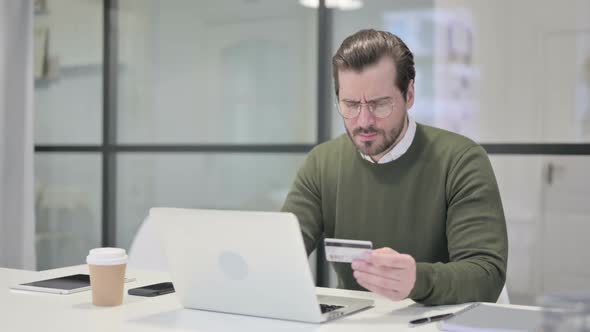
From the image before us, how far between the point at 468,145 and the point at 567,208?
90cm

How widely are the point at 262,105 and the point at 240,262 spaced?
199 cm

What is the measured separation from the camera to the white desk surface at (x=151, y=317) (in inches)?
52.9

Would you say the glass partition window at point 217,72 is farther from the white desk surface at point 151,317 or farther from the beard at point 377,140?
the white desk surface at point 151,317

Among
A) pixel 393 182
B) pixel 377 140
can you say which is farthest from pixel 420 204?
pixel 377 140

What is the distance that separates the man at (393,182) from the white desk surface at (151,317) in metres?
0.30

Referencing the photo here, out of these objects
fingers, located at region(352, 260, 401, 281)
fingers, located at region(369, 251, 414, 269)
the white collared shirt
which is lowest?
fingers, located at region(352, 260, 401, 281)

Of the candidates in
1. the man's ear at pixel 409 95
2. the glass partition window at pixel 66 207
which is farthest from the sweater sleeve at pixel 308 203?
the glass partition window at pixel 66 207

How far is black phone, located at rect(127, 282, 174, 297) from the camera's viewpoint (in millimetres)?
1677

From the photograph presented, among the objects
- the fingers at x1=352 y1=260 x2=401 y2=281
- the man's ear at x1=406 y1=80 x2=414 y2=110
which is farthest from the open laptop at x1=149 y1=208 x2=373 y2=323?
the man's ear at x1=406 y1=80 x2=414 y2=110

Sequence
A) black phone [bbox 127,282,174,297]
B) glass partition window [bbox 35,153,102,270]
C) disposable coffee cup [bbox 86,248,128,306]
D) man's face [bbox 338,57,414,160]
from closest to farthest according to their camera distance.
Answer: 1. disposable coffee cup [bbox 86,248,128,306]
2. black phone [bbox 127,282,174,297]
3. man's face [bbox 338,57,414,160]
4. glass partition window [bbox 35,153,102,270]

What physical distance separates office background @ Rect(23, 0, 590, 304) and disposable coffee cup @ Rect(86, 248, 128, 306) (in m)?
1.70

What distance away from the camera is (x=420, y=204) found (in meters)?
1.96

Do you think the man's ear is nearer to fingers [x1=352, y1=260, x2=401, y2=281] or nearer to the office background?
fingers [x1=352, y1=260, x2=401, y2=281]

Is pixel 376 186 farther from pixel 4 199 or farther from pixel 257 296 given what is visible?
pixel 4 199
